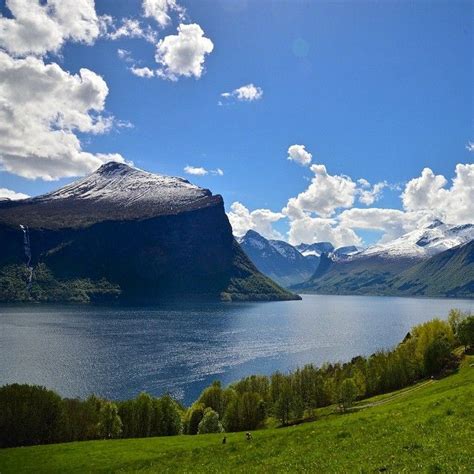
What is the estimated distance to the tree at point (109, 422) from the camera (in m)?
76.7

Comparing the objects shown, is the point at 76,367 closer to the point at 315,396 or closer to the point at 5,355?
the point at 5,355

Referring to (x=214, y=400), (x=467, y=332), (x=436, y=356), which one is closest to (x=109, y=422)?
(x=214, y=400)

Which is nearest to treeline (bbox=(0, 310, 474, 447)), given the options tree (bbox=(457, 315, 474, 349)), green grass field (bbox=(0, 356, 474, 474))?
tree (bbox=(457, 315, 474, 349))

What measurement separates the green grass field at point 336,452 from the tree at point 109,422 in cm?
2971

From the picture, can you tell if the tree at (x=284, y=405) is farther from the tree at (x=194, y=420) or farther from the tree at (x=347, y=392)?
the tree at (x=194, y=420)

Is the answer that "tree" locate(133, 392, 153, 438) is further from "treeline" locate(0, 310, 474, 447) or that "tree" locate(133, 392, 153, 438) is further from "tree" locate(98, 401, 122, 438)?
"tree" locate(98, 401, 122, 438)

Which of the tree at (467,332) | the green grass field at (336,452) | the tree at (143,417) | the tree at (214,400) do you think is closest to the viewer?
the green grass field at (336,452)

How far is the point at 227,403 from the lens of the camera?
301ft

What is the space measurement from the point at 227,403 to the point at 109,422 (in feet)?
82.8

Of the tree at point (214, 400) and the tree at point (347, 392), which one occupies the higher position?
the tree at point (347, 392)

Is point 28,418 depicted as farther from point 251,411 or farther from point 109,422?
point 251,411

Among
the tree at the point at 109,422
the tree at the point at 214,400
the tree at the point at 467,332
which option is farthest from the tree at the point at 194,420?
the tree at the point at 467,332

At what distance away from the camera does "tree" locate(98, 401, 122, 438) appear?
7669cm

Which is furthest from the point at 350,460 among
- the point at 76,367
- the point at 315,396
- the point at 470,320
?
the point at 76,367
